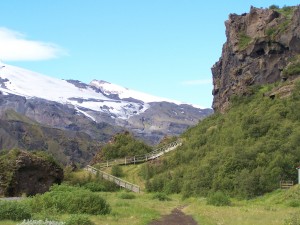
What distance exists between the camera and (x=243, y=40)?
100688mm

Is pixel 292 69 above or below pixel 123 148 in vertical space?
above

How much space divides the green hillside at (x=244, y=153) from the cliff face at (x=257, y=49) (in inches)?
258

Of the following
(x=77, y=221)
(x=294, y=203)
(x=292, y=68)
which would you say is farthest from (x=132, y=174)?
(x=77, y=221)

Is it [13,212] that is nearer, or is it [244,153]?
[13,212]

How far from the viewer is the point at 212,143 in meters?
70.1

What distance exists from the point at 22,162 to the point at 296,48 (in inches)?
2187

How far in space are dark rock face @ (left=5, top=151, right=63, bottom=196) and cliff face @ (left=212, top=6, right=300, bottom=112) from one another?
4144cm

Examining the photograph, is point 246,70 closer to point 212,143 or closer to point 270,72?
point 270,72

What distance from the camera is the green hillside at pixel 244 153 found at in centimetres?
4978

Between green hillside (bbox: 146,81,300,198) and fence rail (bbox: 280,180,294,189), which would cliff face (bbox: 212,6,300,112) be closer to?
green hillside (bbox: 146,81,300,198)

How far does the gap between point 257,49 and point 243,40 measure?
7289 millimetres

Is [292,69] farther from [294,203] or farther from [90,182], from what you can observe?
[294,203]

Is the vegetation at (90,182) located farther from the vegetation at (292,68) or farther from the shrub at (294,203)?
the shrub at (294,203)

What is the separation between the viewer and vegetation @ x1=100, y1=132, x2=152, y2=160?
9112 cm
